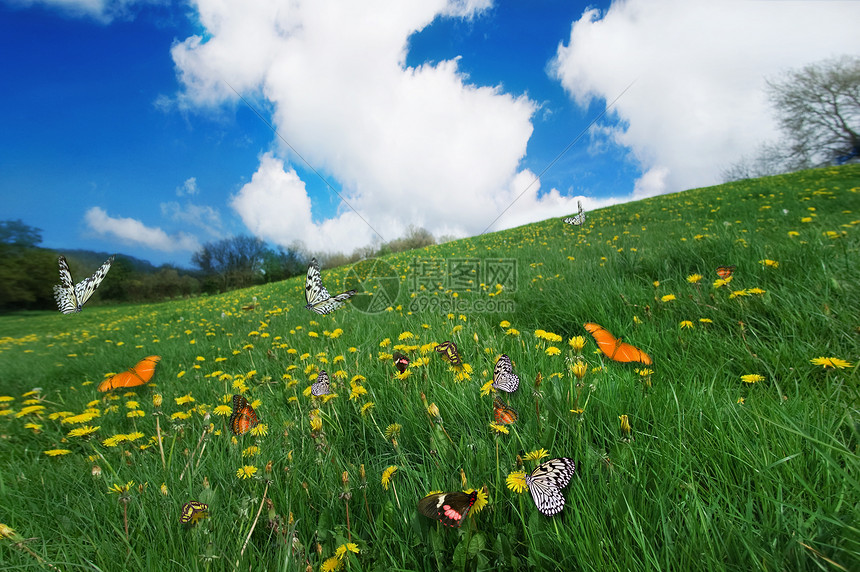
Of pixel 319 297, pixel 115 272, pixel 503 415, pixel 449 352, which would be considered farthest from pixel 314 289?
pixel 503 415

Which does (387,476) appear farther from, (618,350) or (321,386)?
(618,350)

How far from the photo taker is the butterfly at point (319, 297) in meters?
5.71

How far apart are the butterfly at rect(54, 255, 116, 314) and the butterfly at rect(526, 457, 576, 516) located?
334 centimetres

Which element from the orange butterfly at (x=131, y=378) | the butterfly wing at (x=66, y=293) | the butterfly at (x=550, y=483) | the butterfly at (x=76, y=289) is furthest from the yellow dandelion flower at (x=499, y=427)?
the butterfly wing at (x=66, y=293)

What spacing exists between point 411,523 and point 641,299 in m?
2.99

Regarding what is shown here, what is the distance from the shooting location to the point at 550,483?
3.41ft

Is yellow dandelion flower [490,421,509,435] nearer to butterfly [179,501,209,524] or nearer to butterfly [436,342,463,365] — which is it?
butterfly [436,342,463,365]

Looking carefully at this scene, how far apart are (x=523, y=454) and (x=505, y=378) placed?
0.32 m

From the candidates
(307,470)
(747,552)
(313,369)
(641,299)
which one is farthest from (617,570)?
(641,299)

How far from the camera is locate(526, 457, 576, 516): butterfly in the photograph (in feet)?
3.30

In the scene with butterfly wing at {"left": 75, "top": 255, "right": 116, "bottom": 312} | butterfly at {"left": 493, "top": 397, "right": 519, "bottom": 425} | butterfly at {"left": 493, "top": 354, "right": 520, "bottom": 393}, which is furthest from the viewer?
butterfly wing at {"left": 75, "top": 255, "right": 116, "bottom": 312}

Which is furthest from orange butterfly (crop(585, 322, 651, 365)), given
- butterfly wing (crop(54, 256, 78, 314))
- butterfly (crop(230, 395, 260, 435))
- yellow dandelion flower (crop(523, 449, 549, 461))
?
butterfly wing (crop(54, 256, 78, 314))

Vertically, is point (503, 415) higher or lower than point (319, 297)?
lower

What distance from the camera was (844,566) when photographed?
2.66 feet
